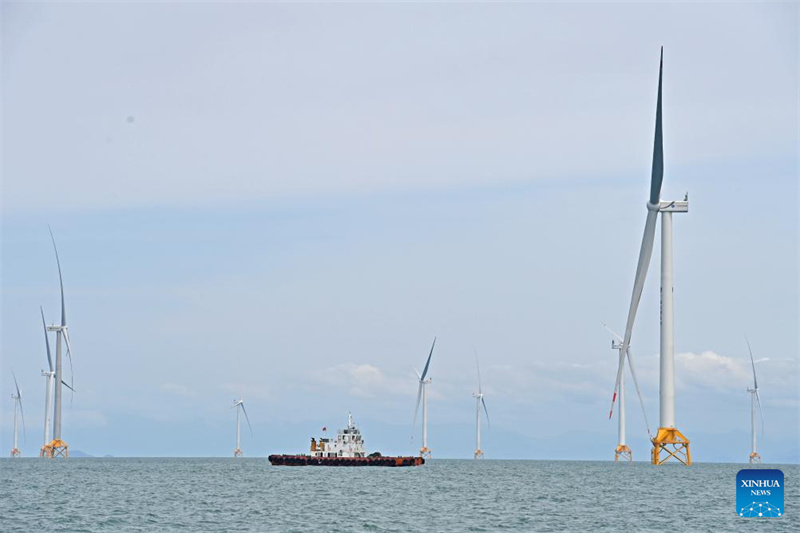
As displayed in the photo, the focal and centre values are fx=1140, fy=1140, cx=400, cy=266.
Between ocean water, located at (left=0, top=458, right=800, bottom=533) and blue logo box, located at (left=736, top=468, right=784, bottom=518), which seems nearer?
blue logo box, located at (left=736, top=468, right=784, bottom=518)

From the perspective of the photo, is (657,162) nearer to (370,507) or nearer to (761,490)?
(370,507)

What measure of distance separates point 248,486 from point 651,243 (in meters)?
55.1

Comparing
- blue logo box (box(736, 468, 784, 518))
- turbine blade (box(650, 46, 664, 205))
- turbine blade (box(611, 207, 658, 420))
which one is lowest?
blue logo box (box(736, 468, 784, 518))

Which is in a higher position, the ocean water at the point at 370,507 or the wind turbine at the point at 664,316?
the wind turbine at the point at 664,316

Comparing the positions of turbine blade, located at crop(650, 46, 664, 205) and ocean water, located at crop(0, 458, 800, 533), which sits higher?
turbine blade, located at crop(650, 46, 664, 205)

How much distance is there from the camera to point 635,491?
127 metres

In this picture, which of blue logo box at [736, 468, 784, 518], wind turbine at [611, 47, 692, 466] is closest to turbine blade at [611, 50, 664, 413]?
wind turbine at [611, 47, 692, 466]

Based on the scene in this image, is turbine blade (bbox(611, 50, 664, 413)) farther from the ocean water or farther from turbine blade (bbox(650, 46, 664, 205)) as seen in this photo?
the ocean water

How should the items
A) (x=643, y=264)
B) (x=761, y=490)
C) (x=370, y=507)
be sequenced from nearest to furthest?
(x=761, y=490) < (x=370, y=507) < (x=643, y=264)

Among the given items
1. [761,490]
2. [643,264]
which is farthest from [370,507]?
[761,490]

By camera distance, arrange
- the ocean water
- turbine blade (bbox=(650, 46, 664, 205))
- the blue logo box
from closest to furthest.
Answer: the blue logo box, the ocean water, turbine blade (bbox=(650, 46, 664, 205))

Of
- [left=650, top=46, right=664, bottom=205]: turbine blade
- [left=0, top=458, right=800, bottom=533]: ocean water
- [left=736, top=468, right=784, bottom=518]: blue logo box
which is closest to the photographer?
[left=736, top=468, right=784, bottom=518]: blue logo box

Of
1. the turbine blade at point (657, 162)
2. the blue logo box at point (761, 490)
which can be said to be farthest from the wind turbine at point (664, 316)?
the blue logo box at point (761, 490)

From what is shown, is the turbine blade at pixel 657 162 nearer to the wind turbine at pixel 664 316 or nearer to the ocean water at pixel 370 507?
the wind turbine at pixel 664 316
